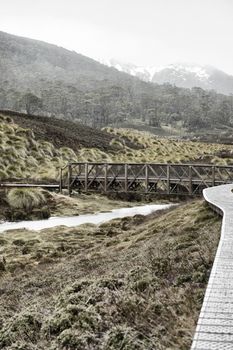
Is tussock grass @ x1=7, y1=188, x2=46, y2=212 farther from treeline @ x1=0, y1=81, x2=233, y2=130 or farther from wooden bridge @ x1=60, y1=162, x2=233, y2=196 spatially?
treeline @ x1=0, y1=81, x2=233, y2=130

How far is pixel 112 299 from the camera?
9586 mm

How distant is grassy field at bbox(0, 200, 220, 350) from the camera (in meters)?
7.98

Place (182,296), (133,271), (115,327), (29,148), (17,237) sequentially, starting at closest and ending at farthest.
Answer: (115,327) < (182,296) < (133,271) < (17,237) < (29,148)

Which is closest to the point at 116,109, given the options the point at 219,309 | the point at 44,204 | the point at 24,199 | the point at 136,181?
the point at 136,181

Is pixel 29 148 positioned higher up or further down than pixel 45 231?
higher up

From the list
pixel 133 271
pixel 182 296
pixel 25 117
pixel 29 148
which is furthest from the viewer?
pixel 25 117

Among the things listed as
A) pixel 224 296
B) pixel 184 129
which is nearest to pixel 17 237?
pixel 224 296

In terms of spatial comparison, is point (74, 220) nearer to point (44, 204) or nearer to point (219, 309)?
point (44, 204)

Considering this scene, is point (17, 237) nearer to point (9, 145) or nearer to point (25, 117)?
point (9, 145)

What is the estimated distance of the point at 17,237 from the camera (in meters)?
23.7

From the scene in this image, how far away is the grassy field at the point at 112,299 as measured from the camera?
7.98 meters

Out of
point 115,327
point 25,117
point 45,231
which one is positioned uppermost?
point 25,117

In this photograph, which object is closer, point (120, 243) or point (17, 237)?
point (120, 243)

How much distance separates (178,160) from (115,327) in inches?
1746
